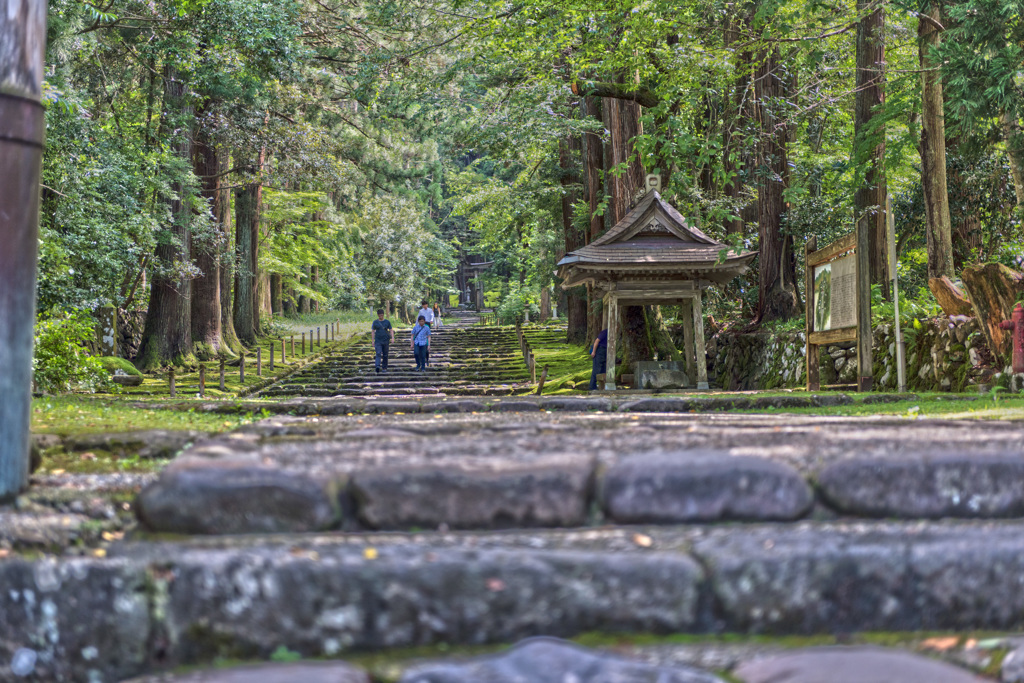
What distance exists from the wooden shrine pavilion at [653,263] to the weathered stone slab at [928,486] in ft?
37.8

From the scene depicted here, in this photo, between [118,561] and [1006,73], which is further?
[1006,73]

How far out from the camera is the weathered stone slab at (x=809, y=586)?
1946 millimetres

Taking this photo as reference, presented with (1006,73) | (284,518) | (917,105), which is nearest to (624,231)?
(917,105)

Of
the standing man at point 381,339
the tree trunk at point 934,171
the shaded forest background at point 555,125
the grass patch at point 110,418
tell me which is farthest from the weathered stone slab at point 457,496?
the standing man at point 381,339

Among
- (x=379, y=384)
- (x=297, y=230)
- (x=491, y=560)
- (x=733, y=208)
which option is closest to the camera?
(x=491, y=560)

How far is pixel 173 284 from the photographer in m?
19.8

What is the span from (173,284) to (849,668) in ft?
65.9

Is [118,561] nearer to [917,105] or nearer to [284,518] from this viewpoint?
[284,518]

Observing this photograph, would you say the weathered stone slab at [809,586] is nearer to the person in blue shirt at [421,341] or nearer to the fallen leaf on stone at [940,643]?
the fallen leaf on stone at [940,643]

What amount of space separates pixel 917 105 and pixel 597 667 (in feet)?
39.6

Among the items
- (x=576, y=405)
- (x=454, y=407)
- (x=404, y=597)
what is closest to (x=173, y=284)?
(x=454, y=407)

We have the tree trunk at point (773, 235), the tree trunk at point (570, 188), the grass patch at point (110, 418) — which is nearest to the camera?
the grass patch at point (110, 418)

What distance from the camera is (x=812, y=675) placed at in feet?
5.55

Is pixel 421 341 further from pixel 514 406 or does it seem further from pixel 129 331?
pixel 514 406
